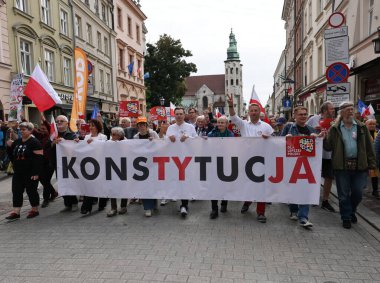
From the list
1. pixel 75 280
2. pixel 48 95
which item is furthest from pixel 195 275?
pixel 48 95

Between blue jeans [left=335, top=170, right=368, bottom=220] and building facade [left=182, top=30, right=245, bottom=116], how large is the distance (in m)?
107

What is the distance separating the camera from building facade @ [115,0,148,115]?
33.1 meters

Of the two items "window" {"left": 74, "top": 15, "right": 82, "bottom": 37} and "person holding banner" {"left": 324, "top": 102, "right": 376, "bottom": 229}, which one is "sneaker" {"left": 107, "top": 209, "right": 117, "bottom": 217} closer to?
"person holding banner" {"left": 324, "top": 102, "right": 376, "bottom": 229}

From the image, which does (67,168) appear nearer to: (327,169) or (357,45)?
(327,169)

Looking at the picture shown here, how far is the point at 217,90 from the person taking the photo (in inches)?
4894

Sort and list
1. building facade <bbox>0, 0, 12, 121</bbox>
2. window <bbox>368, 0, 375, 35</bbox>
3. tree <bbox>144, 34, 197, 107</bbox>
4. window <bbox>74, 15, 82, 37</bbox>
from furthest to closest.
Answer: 1. tree <bbox>144, 34, 197, 107</bbox>
2. window <bbox>74, 15, 82, 37</bbox>
3. building facade <bbox>0, 0, 12, 121</bbox>
4. window <bbox>368, 0, 375, 35</bbox>

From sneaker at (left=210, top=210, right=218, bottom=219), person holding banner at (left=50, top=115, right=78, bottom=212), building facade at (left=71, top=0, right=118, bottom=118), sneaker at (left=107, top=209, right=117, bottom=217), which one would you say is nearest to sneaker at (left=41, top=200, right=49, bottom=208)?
person holding banner at (left=50, top=115, right=78, bottom=212)

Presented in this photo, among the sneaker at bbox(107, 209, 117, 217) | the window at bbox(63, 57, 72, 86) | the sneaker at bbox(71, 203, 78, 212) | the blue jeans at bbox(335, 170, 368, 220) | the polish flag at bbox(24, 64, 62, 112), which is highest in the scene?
the window at bbox(63, 57, 72, 86)

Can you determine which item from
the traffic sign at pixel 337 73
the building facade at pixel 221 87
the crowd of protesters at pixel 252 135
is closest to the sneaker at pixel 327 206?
the crowd of protesters at pixel 252 135

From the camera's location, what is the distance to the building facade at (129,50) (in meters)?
33.1

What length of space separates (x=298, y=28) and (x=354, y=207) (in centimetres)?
2919

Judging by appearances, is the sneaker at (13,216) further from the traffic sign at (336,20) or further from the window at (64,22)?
the window at (64,22)

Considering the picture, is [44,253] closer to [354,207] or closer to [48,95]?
[48,95]

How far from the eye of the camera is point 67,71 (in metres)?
22.7
